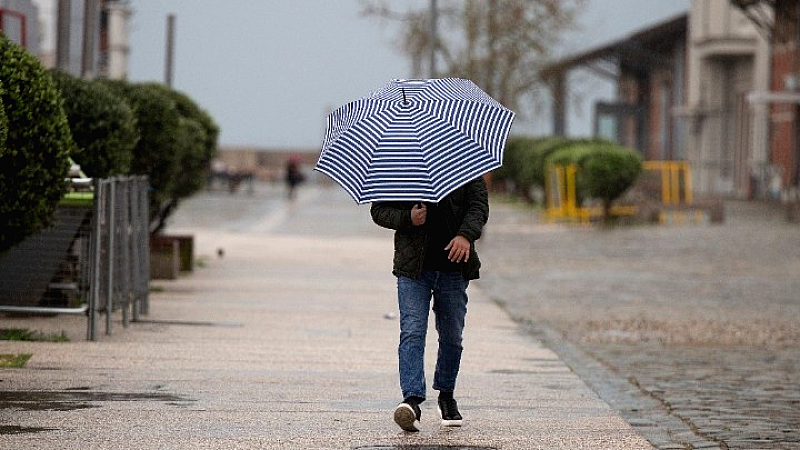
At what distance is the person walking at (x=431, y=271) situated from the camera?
874 cm

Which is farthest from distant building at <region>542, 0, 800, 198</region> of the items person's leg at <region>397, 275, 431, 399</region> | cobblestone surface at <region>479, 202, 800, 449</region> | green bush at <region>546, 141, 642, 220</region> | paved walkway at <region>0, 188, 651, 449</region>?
person's leg at <region>397, 275, 431, 399</region>

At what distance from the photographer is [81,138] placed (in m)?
15.1

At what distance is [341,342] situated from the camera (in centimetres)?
1325

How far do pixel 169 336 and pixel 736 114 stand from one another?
4346 cm

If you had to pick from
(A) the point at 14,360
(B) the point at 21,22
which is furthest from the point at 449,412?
(B) the point at 21,22

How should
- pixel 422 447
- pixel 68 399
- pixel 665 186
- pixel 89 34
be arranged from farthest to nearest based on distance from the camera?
pixel 665 186 < pixel 89 34 < pixel 68 399 < pixel 422 447

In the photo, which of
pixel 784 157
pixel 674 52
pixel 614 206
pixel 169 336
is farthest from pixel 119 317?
pixel 674 52

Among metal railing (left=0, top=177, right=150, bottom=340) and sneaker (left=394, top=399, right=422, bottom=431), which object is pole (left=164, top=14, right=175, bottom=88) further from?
sneaker (left=394, top=399, right=422, bottom=431)

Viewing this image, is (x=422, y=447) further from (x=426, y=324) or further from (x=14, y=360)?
(x=14, y=360)

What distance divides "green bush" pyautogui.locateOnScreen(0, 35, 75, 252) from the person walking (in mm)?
3520

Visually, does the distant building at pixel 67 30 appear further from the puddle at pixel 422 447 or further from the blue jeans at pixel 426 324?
the puddle at pixel 422 447

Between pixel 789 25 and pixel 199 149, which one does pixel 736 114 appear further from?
pixel 199 149

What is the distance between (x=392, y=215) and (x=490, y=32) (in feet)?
166

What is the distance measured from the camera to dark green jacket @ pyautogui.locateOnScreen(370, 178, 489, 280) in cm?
876
